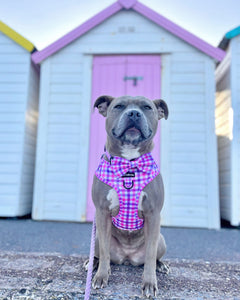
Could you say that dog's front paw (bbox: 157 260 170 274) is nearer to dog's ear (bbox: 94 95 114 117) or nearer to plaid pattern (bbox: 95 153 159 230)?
plaid pattern (bbox: 95 153 159 230)

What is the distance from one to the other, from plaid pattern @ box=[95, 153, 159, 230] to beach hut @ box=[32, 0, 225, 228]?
2.87m

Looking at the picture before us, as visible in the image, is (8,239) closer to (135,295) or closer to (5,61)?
(135,295)

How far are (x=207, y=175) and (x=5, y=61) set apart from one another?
4.49 m

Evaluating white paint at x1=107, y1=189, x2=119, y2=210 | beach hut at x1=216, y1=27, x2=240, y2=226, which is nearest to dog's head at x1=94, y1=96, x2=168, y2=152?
white paint at x1=107, y1=189, x2=119, y2=210

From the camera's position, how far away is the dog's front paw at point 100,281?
1583 mm

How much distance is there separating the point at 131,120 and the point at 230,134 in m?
3.60

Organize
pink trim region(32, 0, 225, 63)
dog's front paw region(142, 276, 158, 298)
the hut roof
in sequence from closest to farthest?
dog's front paw region(142, 276, 158, 298) → pink trim region(32, 0, 225, 63) → the hut roof

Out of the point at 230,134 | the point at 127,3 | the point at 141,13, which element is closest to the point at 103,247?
the point at 230,134

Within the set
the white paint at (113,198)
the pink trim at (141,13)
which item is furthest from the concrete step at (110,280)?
the pink trim at (141,13)

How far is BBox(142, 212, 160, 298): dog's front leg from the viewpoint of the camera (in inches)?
59.8

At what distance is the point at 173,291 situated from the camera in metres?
1.58

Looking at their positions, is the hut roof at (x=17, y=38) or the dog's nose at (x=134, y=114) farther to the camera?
the hut roof at (x=17, y=38)

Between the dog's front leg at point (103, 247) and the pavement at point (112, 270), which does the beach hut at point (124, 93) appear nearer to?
the pavement at point (112, 270)

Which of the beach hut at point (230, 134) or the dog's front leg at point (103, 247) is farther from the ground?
the beach hut at point (230, 134)
